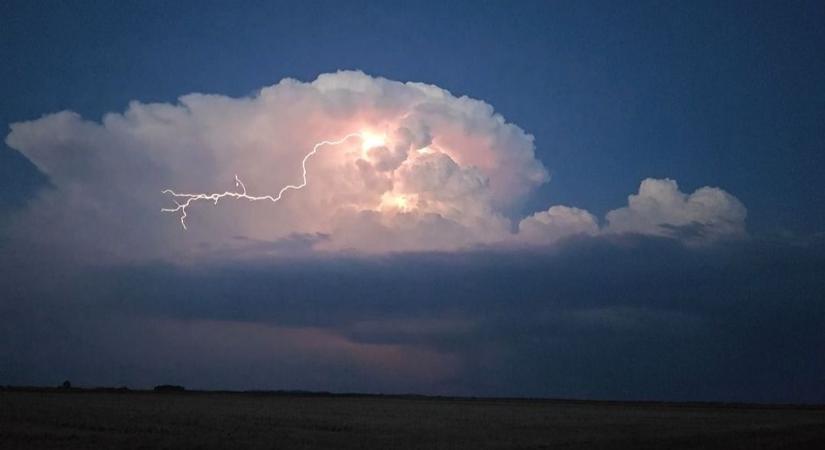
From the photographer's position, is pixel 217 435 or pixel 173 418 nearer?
pixel 217 435

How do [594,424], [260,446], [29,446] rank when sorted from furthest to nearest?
[594,424] → [260,446] → [29,446]

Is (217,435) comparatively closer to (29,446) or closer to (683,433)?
(29,446)

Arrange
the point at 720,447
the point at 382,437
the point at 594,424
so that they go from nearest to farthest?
the point at 720,447 < the point at 382,437 < the point at 594,424

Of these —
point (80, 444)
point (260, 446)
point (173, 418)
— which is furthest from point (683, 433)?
point (80, 444)

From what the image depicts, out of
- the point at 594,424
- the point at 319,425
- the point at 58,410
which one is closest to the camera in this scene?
the point at 319,425

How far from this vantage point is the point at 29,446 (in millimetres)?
31844

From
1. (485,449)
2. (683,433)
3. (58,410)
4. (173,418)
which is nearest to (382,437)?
(485,449)

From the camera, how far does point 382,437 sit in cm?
4269

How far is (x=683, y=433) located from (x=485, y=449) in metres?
20.4

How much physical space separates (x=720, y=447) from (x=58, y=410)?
42674 mm

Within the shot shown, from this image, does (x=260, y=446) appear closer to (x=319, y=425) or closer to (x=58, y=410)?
(x=319, y=425)

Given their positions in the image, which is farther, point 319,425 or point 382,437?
point 319,425

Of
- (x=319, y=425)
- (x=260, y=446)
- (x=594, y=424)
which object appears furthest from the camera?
(x=594, y=424)

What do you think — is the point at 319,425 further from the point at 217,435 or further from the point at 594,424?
the point at 594,424
